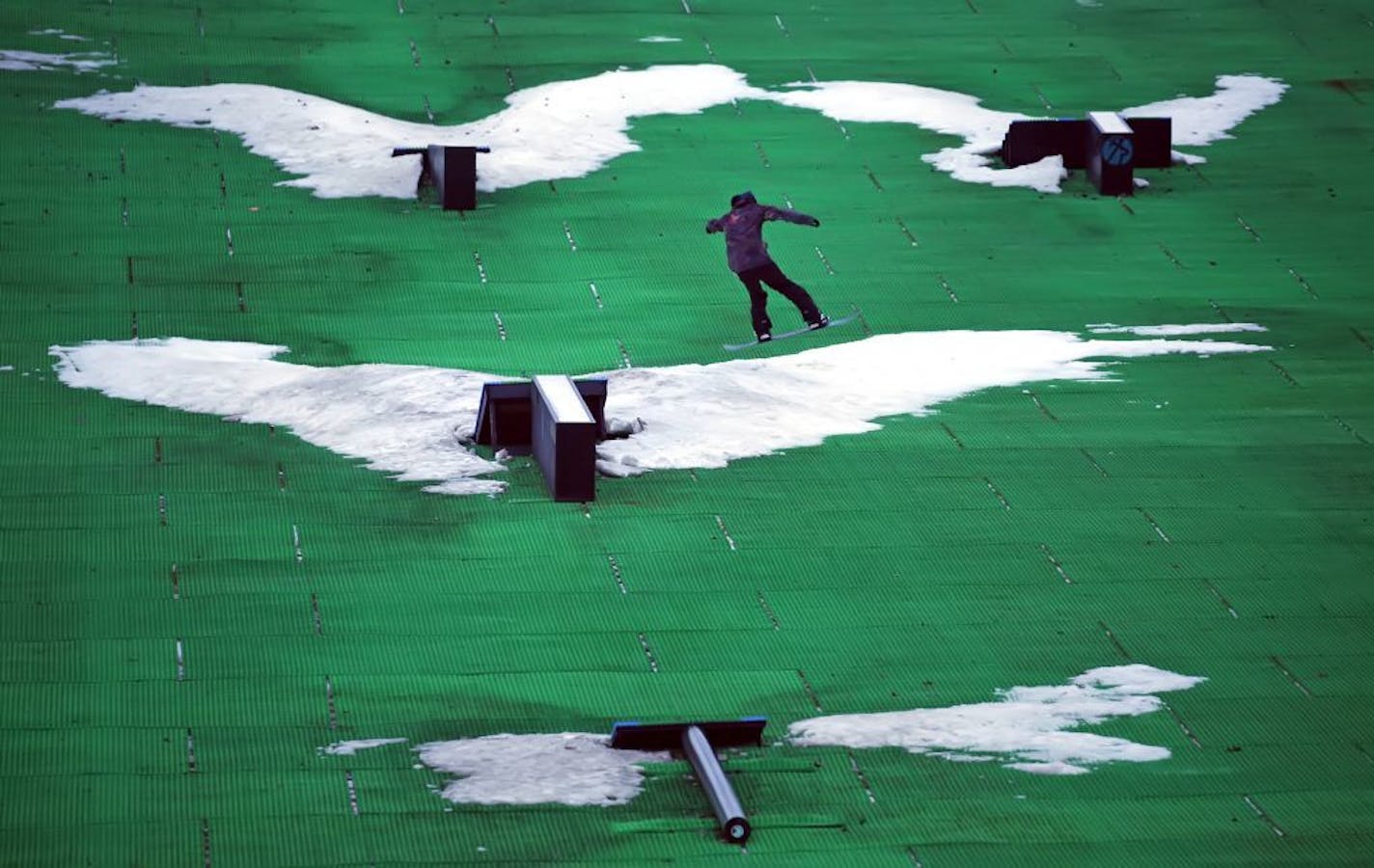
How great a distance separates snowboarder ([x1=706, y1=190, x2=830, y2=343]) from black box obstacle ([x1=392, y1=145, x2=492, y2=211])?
3480 mm

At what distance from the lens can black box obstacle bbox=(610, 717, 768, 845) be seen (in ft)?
37.9

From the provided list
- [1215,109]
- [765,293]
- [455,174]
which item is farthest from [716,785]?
[1215,109]

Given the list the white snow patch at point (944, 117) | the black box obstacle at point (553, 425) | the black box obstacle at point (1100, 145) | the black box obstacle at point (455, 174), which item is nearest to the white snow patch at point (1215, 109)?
the black box obstacle at point (1100, 145)

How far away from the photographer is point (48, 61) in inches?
910

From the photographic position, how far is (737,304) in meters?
19.0

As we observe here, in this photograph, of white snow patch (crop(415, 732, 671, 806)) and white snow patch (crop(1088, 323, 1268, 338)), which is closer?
white snow patch (crop(415, 732, 671, 806))

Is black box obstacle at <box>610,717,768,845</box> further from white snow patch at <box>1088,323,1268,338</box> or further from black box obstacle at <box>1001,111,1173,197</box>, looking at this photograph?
black box obstacle at <box>1001,111,1173,197</box>

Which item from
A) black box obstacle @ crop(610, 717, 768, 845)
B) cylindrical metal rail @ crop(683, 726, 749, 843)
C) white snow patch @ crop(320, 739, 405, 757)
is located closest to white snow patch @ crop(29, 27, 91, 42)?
white snow patch @ crop(320, 739, 405, 757)

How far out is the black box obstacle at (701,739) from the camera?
37.9 ft

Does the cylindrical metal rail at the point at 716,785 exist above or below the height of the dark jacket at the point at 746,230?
below

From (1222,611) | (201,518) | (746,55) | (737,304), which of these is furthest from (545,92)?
(1222,611)

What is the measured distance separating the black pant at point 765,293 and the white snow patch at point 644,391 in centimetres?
30

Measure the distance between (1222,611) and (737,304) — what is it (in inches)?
242

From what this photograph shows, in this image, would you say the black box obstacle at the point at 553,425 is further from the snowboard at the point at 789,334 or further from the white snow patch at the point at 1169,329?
the white snow patch at the point at 1169,329
